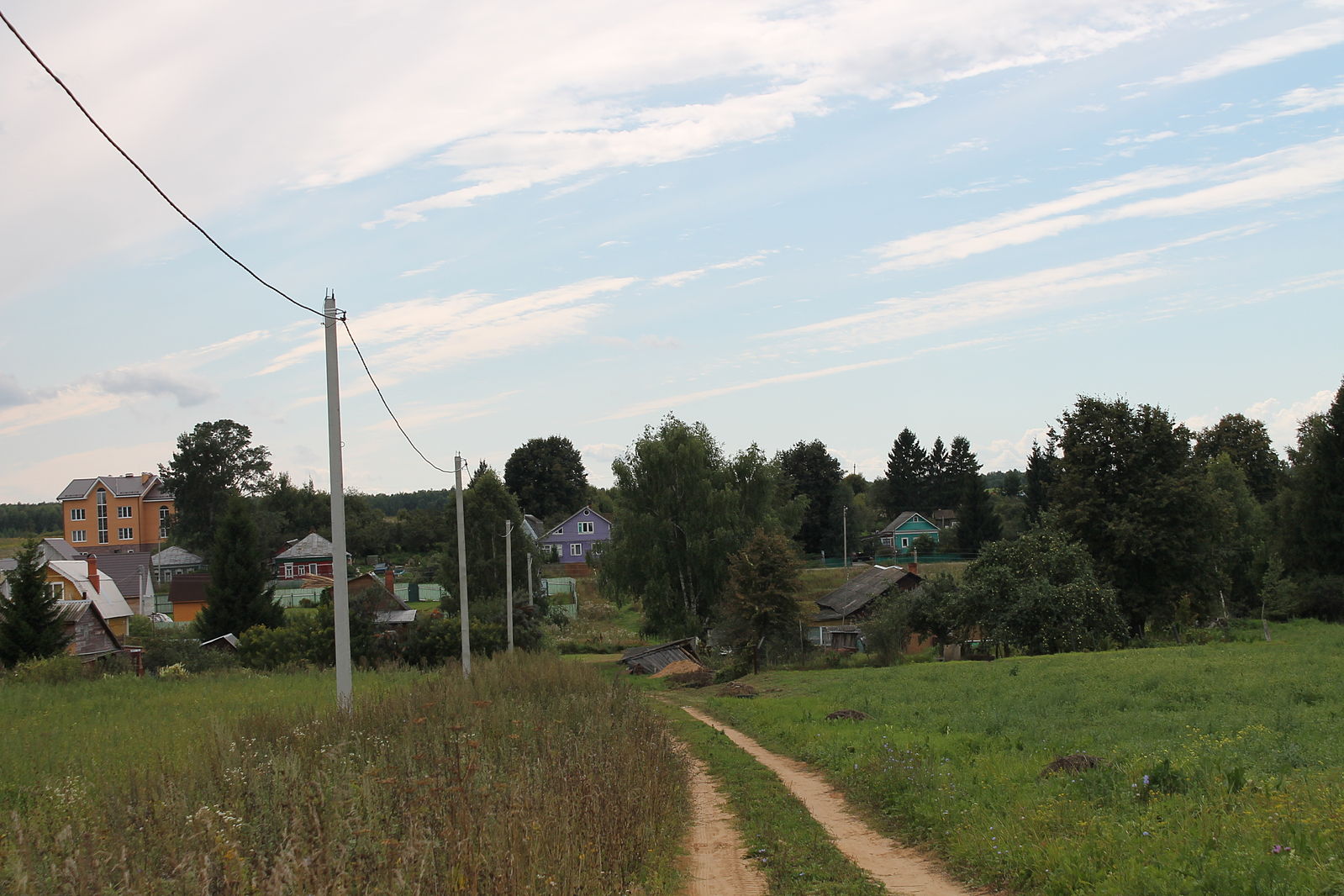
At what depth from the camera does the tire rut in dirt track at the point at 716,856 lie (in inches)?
324

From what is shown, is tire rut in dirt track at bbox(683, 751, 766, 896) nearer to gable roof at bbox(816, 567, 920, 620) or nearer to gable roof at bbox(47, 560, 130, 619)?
gable roof at bbox(816, 567, 920, 620)

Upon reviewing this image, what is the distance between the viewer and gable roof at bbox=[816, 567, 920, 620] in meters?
54.2

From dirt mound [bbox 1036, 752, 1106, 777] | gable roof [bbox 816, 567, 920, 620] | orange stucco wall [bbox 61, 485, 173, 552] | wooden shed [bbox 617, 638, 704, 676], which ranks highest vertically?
orange stucco wall [bbox 61, 485, 173, 552]

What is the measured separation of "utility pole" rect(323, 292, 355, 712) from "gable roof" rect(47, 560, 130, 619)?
39778 mm

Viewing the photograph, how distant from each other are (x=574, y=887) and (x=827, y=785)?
853 centimetres

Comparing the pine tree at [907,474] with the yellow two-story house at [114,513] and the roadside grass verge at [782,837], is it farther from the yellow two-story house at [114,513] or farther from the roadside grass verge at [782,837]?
the roadside grass verge at [782,837]

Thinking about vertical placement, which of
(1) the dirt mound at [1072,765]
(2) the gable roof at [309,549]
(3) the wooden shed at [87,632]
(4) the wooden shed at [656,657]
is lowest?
(4) the wooden shed at [656,657]

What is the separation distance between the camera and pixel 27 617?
32812 mm

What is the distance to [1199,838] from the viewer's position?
708 centimetres

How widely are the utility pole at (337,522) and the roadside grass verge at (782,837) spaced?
5183mm

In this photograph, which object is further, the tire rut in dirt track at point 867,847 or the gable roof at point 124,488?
the gable roof at point 124,488

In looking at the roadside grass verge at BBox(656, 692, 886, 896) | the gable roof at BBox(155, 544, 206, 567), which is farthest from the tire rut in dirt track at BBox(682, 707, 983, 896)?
the gable roof at BBox(155, 544, 206, 567)

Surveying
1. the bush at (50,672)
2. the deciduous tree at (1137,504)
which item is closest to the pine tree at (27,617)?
the bush at (50,672)

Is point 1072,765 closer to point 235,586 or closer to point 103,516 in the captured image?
point 235,586
